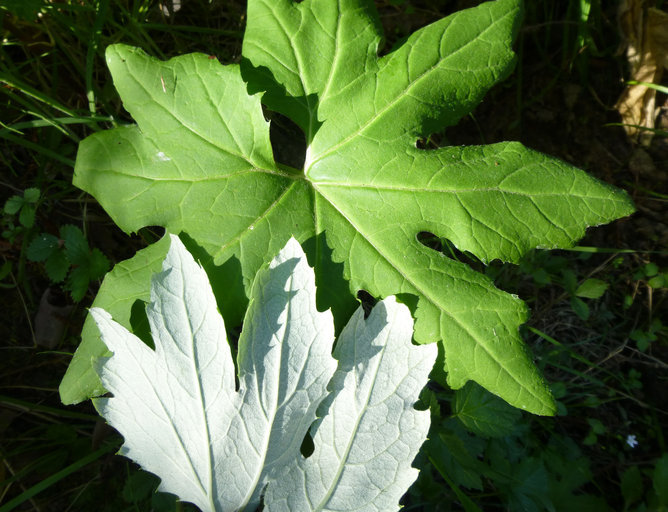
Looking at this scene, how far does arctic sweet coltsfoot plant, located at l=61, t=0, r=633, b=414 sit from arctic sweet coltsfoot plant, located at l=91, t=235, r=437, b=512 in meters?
0.09

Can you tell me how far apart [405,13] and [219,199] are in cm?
148

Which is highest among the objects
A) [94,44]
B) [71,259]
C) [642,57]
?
[94,44]

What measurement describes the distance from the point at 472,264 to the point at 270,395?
1.36 m

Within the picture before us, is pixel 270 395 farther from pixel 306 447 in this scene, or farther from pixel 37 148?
pixel 37 148

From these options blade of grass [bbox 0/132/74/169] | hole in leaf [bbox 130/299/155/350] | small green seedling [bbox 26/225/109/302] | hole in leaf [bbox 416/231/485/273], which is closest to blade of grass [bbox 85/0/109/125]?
blade of grass [bbox 0/132/74/169]

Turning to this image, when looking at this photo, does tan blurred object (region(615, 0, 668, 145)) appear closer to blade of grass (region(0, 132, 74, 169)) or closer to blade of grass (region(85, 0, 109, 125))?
blade of grass (region(85, 0, 109, 125))

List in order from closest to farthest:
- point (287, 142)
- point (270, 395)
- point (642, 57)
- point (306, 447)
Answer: point (270, 395) < point (306, 447) < point (287, 142) < point (642, 57)

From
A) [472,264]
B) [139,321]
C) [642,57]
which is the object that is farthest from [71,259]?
[642,57]

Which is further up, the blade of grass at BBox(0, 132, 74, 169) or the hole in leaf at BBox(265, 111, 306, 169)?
the blade of grass at BBox(0, 132, 74, 169)

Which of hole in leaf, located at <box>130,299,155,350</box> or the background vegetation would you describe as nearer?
hole in leaf, located at <box>130,299,155,350</box>

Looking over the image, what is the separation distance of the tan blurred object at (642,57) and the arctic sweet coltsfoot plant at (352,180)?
1160mm

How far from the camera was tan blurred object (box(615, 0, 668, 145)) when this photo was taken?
2.43 meters

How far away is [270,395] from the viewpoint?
1.64 m

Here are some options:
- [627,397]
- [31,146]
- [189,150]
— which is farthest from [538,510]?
[31,146]
